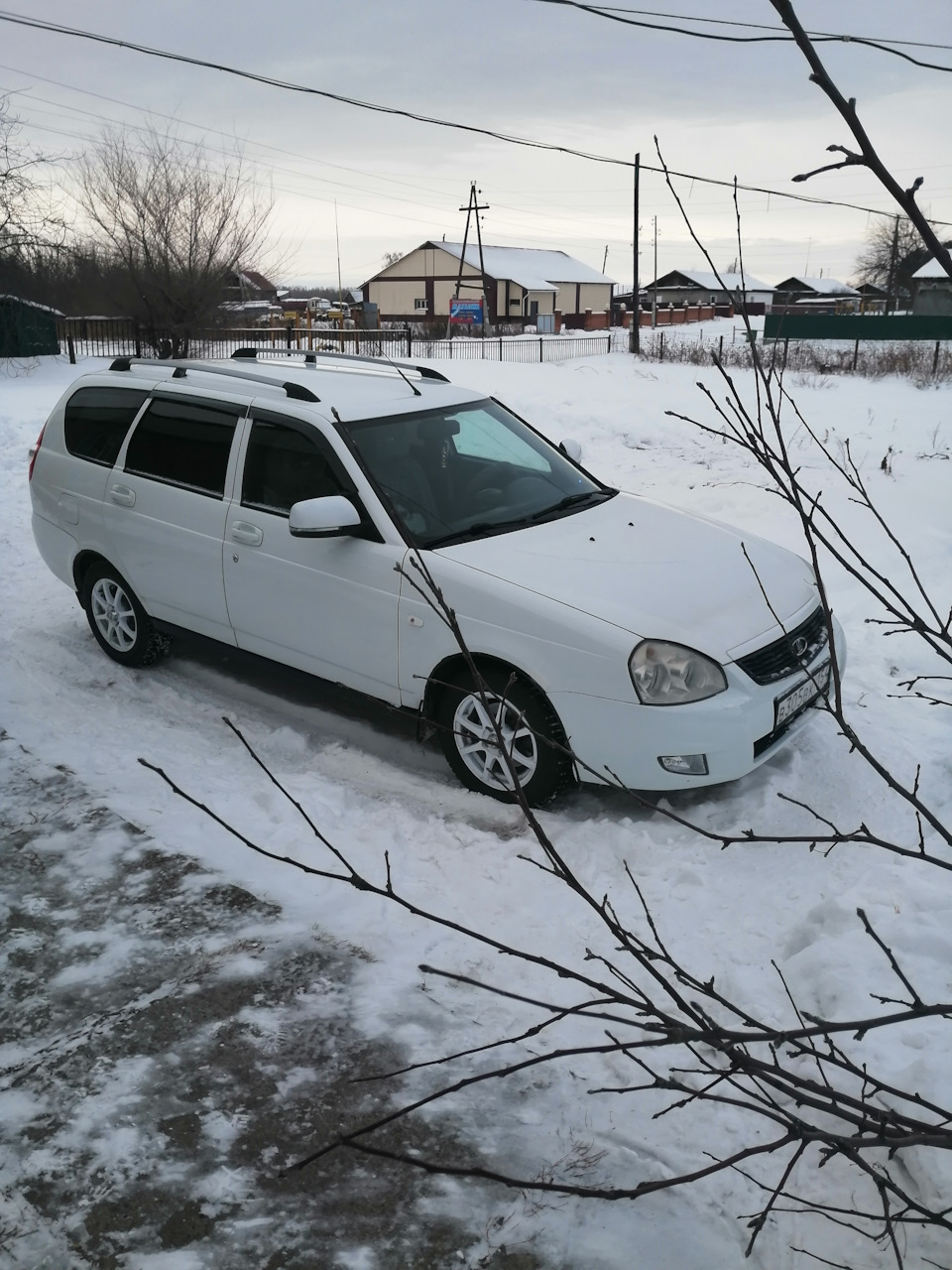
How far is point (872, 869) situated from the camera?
400cm

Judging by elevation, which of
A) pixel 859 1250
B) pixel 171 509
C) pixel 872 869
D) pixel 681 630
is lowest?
pixel 859 1250

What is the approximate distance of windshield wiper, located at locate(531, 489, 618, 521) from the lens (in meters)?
5.28

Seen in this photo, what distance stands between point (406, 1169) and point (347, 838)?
175 centimetres

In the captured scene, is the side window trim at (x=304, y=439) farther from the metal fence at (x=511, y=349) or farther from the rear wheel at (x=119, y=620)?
the metal fence at (x=511, y=349)

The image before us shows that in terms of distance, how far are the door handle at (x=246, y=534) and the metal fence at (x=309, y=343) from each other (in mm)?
25890

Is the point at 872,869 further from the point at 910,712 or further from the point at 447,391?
the point at 447,391

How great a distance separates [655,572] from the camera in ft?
15.3

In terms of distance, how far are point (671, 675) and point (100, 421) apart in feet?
12.9

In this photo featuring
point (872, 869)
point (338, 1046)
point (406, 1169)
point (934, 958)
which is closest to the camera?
point (406, 1169)

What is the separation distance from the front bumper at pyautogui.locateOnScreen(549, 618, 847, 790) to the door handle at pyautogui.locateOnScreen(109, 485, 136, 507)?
117 inches

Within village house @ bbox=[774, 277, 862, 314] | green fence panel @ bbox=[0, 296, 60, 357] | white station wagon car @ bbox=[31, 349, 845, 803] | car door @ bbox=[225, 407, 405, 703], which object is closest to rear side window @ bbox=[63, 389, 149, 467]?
white station wagon car @ bbox=[31, 349, 845, 803]

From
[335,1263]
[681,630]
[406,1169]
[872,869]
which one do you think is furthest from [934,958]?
[335,1263]

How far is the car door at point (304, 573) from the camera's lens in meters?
4.82

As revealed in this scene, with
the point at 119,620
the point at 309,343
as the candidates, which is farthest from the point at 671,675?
the point at 309,343
